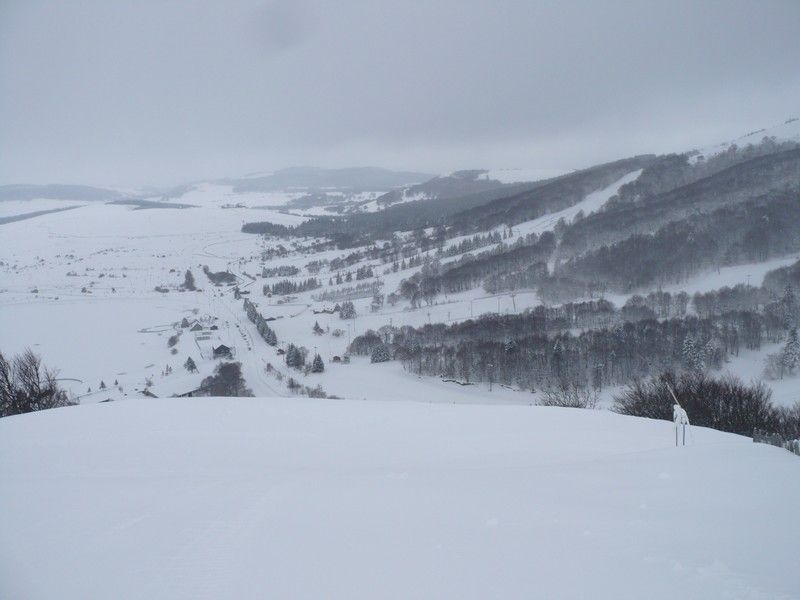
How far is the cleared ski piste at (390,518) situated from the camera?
3244 mm

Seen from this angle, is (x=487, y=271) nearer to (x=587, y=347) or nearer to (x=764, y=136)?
(x=587, y=347)

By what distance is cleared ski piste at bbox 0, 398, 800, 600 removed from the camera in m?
3.24

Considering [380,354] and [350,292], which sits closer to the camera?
[380,354]

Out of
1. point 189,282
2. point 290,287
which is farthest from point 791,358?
point 189,282

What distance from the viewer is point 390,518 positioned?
4164mm

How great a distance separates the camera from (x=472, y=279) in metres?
69.7

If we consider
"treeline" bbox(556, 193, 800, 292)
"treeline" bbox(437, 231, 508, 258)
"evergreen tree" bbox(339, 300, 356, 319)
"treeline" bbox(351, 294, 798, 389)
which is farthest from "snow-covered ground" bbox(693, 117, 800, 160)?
"evergreen tree" bbox(339, 300, 356, 319)

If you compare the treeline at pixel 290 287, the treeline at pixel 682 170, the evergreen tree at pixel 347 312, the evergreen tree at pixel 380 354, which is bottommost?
the evergreen tree at pixel 380 354

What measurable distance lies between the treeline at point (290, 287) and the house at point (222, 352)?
29.3 meters

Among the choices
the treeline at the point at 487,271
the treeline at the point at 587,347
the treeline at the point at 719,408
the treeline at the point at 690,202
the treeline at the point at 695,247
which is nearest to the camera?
the treeline at the point at 719,408

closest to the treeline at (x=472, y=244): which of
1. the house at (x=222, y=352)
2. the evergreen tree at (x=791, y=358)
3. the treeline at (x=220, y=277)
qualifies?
the treeline at (x=220, y=277)

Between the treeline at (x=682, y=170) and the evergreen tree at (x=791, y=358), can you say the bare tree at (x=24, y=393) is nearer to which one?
the evergreen tree at (x=791, y=358)

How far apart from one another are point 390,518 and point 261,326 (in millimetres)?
48226

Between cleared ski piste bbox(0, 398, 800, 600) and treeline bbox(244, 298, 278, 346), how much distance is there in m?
40.3
